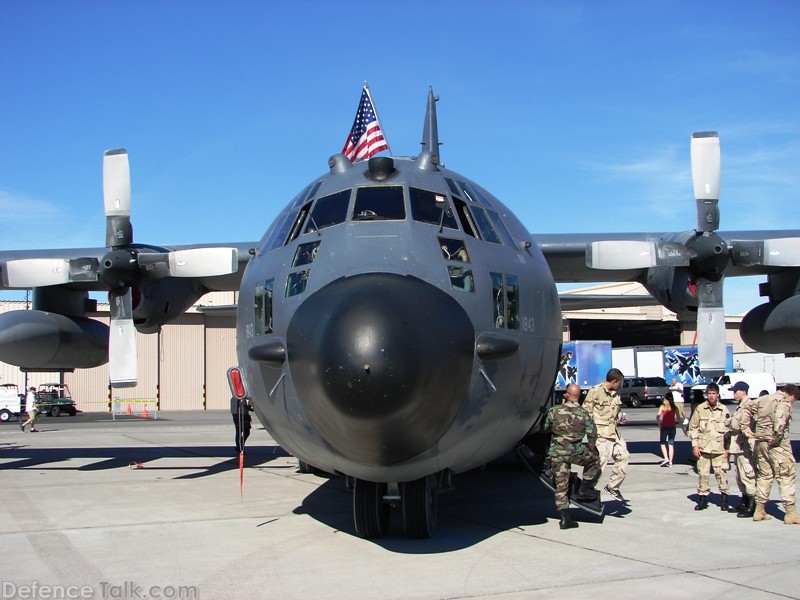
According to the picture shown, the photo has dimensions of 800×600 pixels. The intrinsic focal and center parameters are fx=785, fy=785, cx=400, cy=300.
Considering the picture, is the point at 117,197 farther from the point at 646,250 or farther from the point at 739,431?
the point at 739,431

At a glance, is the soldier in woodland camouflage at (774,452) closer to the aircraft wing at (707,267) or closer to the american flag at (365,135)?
the aircraft wing at (707,267)

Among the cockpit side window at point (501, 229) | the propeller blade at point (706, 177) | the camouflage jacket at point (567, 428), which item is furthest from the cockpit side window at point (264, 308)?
the propeller blade at point (706, 177)

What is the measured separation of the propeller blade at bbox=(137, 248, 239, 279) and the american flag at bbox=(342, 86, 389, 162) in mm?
6176

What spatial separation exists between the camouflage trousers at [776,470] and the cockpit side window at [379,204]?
4.76 metres

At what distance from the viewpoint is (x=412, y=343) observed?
5.45m

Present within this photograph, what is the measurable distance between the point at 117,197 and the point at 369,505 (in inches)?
337

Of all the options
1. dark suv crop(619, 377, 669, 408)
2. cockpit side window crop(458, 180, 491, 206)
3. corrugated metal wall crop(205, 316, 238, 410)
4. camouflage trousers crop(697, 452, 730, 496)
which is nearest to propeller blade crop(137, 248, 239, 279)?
cockpit side window crop(458, 180, 491, 206)

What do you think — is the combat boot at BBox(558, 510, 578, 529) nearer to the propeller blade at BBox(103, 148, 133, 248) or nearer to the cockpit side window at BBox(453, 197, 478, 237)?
the cockpit side window at BBox(453, 197, 478, 237)

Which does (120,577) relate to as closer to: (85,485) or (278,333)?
(278,333)

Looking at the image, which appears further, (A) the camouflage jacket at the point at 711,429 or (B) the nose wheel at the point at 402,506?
(A) the camouflage jacket at the point at 711,429

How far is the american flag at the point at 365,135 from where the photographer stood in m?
18.5

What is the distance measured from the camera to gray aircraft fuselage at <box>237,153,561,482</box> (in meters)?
5.48

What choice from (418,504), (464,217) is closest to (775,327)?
(464,217)

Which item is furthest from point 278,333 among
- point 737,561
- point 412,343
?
point 737,561
